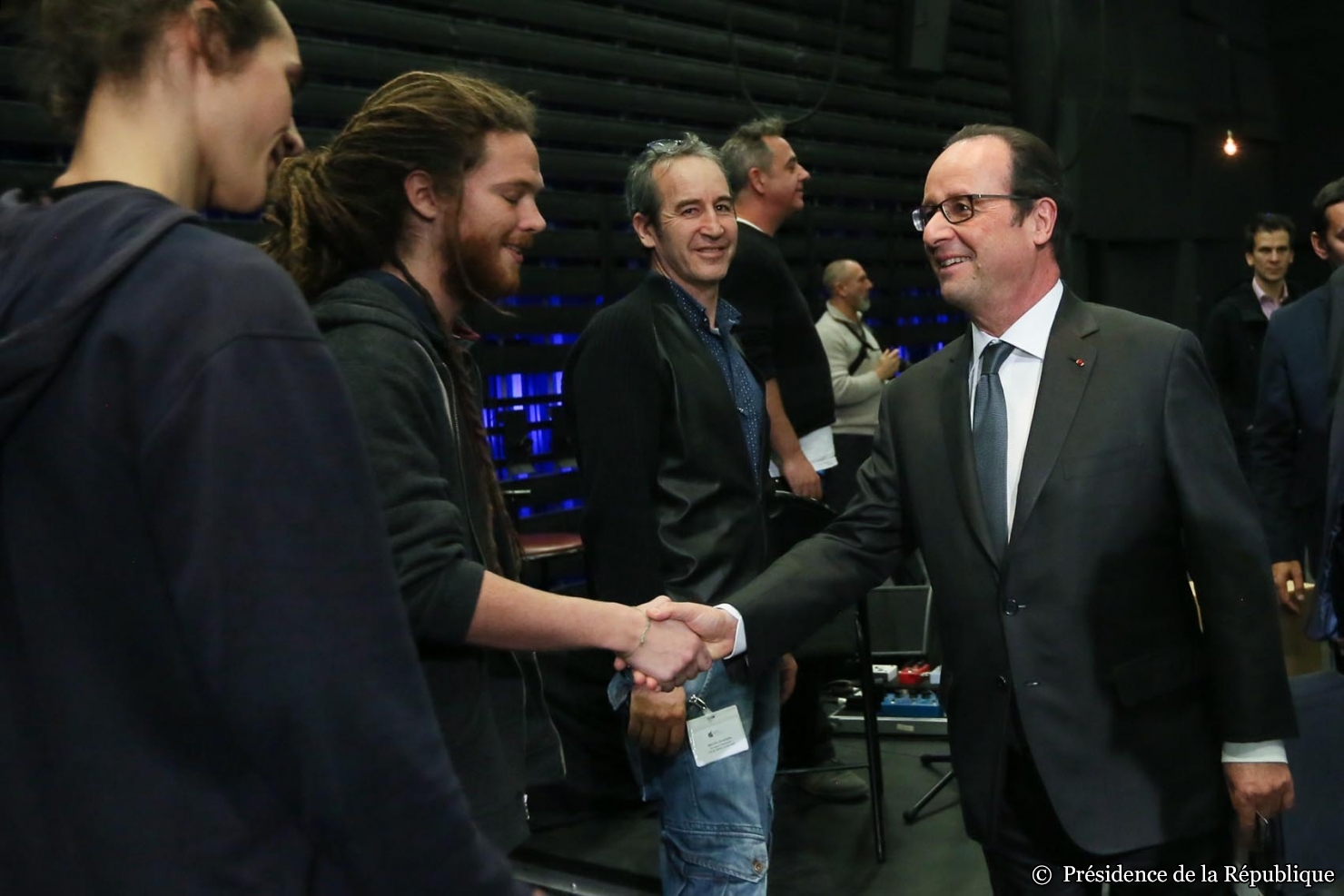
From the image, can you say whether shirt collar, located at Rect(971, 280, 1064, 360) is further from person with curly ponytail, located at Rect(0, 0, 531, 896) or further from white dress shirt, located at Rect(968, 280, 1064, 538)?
person with curly ponytail, located at Rect(0, 0, 531, 896)

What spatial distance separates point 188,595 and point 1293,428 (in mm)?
3917

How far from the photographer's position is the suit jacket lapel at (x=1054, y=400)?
2.04 meters

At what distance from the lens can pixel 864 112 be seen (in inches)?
335

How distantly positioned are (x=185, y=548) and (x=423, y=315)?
797mm

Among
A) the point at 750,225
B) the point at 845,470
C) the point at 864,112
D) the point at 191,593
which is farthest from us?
the point at 864,112

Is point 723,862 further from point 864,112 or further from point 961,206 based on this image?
point 864,112

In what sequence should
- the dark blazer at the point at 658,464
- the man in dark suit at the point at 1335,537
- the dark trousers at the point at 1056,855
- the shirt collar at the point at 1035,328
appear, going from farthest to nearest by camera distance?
the man in dark suit at the point at 1335,537, the dark blazer at the point at 658,464, the shirt collar at the point at 1035,328, the dark trousers at the point at 1056,855

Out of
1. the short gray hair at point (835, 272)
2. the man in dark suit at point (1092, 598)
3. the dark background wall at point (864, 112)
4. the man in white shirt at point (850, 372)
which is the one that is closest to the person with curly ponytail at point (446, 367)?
the man in dark suit at point (1092, 598)

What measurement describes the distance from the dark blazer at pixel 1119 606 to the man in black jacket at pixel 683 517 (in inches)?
20.3

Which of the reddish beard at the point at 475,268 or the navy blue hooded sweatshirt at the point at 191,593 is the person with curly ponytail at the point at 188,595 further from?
the reddish beard at the point at 475,268

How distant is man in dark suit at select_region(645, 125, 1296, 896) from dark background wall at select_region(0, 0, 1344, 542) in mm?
1520

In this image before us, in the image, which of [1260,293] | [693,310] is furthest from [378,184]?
[1260,293]

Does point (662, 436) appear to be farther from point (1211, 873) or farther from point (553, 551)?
point (553, 551)

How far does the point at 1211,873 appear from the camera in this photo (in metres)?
2.05
